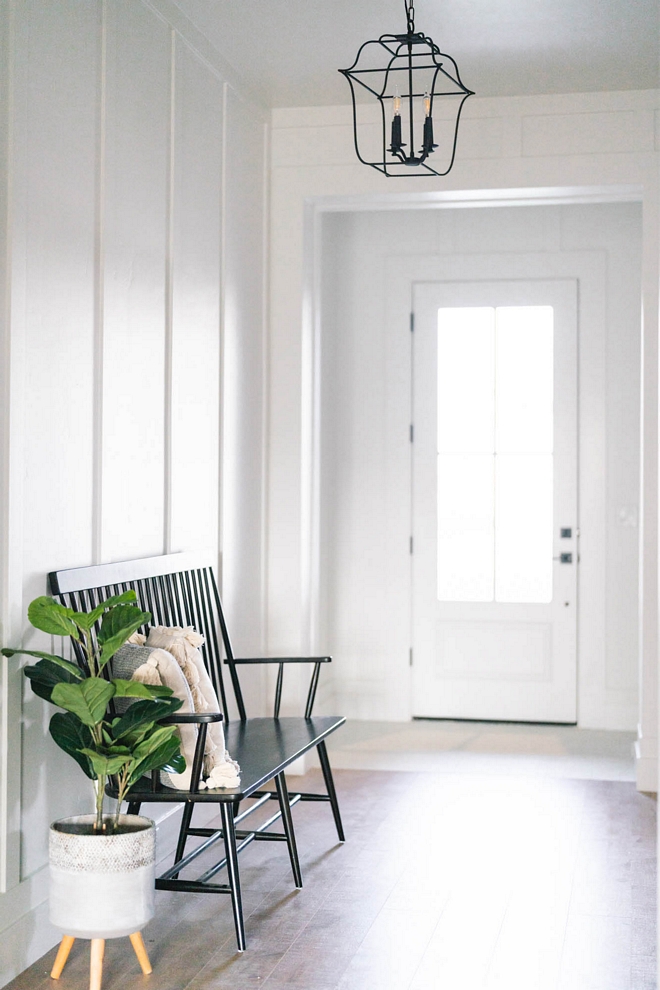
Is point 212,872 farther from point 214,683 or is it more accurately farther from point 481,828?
point 481,828

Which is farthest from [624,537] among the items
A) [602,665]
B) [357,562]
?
[357,562]

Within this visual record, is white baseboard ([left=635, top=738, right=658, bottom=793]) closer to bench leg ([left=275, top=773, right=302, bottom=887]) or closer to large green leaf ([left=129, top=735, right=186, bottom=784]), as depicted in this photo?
bench leg ([left=275, top=773, right=302, bottom=887])

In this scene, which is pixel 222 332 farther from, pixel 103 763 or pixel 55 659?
pixel 103 763

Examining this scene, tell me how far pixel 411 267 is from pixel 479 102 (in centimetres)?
127

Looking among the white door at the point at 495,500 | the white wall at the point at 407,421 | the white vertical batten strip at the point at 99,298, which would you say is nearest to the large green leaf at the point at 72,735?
the white vertical batten strip at the point at 99,298

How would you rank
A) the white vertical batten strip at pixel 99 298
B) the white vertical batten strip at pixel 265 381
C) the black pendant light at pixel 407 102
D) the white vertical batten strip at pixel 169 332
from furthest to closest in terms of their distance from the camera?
the white vertical batten strip at pixel 265 381
the black pendant light at pixel 407 102
the white vertical batten strip at pixel 169 332
the white vertical batten strip at pixel 99 298

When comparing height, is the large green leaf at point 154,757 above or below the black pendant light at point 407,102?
below

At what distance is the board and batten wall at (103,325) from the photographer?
9.06ft

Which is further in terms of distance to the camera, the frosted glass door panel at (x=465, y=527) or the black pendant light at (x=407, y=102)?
the frosted glass door panel at (x=465, y=527)

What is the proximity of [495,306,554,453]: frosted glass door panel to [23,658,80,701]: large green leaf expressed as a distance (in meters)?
3.58

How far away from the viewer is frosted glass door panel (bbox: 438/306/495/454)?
19.3 ft

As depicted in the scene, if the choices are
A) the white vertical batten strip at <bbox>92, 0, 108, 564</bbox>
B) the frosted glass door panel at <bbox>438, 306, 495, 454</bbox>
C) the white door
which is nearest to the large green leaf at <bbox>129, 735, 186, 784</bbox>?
the white vertical batten strip at <bbox>92, 0, 108, 564</bbox>

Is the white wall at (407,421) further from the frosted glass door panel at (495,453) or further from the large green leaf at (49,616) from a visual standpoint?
the large green leaf at (49,616)

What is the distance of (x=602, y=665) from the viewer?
5754 mm
